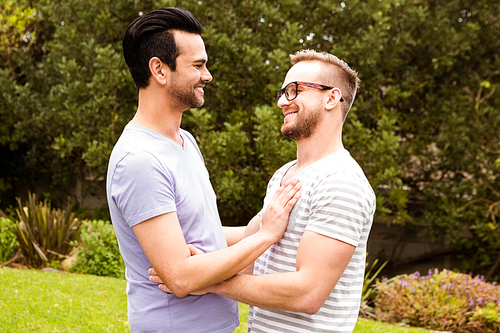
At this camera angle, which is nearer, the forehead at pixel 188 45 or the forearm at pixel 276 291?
the forearm at pixel 276 291

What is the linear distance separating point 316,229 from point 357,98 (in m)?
7.70

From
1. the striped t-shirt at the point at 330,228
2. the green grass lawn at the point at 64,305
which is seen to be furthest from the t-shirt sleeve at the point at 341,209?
the green grass lawn at the point at 64,305

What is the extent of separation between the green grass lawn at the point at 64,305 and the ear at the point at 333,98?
3549mm

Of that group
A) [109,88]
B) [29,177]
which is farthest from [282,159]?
[29,177]

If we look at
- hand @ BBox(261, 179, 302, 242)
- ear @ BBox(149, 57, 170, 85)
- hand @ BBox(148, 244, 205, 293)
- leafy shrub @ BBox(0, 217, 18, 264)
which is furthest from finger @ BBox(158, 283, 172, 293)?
leafy shrub @ BBox(0, 217, 18, 264)

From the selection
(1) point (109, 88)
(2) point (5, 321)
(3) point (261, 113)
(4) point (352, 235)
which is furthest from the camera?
(1) point (109, 88)

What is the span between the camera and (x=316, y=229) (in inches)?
71.9

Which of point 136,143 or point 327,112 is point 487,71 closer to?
point 327,112

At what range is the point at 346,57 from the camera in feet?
27.5

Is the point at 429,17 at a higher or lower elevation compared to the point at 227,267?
higher

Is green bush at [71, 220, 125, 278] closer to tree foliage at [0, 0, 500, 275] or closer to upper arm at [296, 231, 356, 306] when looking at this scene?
tree foliage at [0, 0, 500, 275]

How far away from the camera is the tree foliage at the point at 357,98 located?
7.77 meters

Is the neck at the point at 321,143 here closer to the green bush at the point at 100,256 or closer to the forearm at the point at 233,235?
the forearm at the point at 233,235

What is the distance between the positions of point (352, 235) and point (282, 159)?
5.50m
